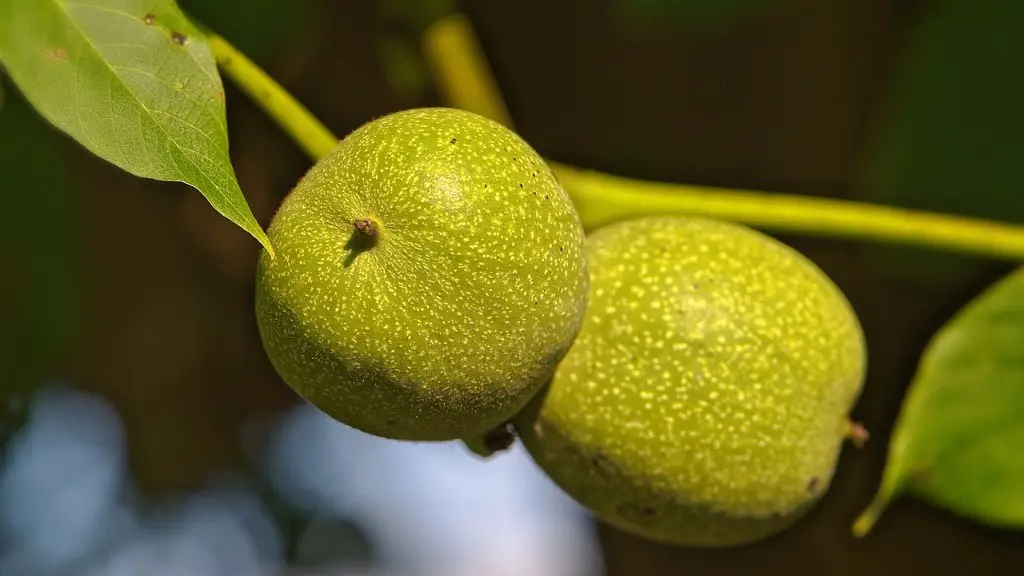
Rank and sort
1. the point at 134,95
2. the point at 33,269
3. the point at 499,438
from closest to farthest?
the point at 134,95 < the point at 499,438 < the point at 33,269

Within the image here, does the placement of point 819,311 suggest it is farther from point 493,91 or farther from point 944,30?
point 944,30

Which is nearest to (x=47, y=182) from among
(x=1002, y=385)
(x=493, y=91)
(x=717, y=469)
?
(x=493, y=91)

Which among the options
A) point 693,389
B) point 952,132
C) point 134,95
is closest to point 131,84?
point 134,95

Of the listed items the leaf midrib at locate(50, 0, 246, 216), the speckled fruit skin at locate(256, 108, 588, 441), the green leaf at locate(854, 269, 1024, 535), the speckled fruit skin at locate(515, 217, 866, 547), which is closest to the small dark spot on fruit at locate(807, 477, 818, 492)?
the speckled fruit skin at locate(515, 217, 866, 547)

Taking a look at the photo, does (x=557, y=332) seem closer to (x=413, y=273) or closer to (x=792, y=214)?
(x=413, y=273)

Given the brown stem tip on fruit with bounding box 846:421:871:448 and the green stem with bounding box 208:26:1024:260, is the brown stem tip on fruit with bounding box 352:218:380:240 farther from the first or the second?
the brown stem tip on fruit with bounding box 846:421:871:448
